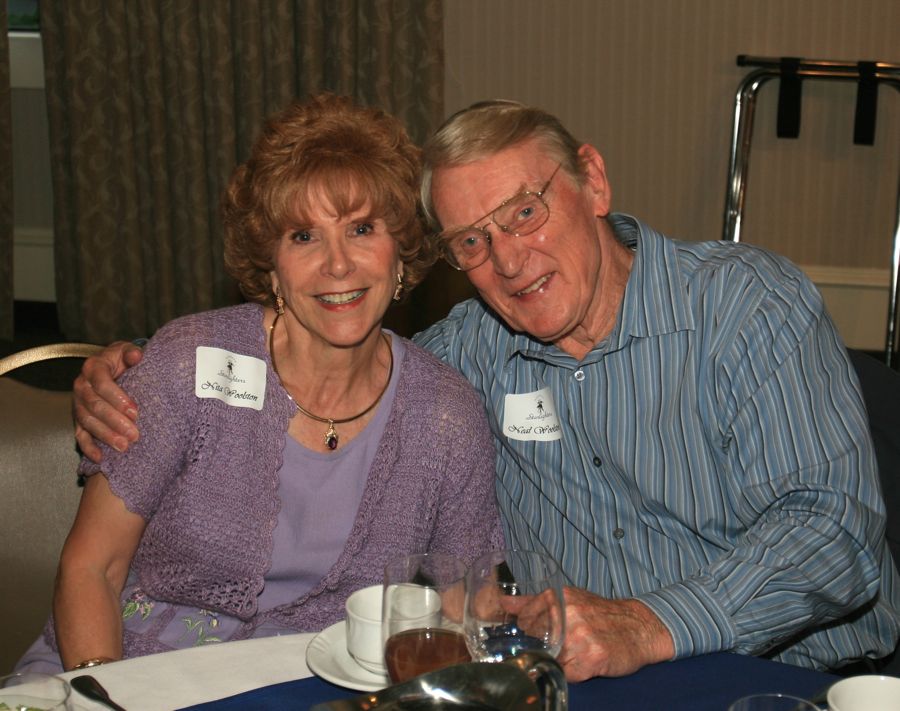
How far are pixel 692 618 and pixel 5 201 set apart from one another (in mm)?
5267

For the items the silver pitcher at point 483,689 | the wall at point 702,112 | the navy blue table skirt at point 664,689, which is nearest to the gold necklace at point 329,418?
the navy blue table skirt at point 664,689

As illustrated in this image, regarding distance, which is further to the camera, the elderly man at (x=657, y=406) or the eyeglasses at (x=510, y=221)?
the eyeglasses at (x=510, y=221)

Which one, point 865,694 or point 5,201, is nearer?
point 865,694

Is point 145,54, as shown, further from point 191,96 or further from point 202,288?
point 202,288

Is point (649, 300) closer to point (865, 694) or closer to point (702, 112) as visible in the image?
point (865, 694)

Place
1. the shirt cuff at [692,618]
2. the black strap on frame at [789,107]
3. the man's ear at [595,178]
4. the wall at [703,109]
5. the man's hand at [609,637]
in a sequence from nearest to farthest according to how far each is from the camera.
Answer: the man's hand at [609,637] → the shirt cuff at [692,618] → the man's ear at [595,178] → the black strap on frame at [789,107] → the wall at [703,109]

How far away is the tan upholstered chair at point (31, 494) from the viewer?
2.13 m

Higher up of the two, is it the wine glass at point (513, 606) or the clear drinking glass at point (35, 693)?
the wine glass at point (513, 606)

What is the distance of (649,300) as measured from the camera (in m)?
1.90

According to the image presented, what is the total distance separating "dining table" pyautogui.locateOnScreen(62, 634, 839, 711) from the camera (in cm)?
124

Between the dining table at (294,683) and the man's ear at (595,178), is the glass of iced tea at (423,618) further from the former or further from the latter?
the man's ear at (595,178)

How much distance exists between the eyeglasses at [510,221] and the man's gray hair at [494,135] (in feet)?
0.15

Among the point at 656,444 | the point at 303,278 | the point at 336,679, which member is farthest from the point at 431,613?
the point at 303,278

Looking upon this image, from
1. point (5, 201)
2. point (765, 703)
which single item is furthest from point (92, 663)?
point (5, 201)
